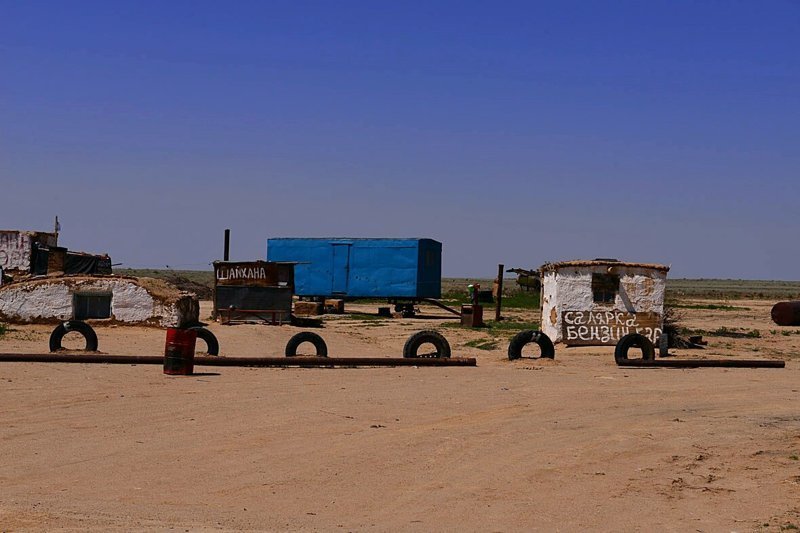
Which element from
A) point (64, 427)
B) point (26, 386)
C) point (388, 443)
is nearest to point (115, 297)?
point (26, 386)

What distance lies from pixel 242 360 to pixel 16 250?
15.4 meters

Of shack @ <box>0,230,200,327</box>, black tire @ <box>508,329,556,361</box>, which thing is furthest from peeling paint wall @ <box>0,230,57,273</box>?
black tire @ <box>508,329,556,361</box>

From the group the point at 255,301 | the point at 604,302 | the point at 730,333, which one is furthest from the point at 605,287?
the point at 255,301

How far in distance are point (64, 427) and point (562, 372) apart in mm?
9730

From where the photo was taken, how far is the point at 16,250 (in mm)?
30297

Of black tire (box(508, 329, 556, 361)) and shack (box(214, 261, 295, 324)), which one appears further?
shack (box(214, 261, 295, 324))

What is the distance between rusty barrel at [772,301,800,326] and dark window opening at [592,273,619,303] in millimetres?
14146

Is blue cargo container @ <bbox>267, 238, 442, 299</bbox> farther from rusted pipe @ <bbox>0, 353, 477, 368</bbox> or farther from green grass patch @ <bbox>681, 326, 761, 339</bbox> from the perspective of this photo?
rusted pipe @ <bbox>0, 353, 477, 368</bbox>

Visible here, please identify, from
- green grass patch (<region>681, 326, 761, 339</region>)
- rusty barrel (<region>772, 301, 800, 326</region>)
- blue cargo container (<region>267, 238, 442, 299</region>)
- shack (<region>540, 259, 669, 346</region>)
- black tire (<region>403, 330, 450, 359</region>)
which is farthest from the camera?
blue cargo container (<region>267, 238, 442, 299</region>)

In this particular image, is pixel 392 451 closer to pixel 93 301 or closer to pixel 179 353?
pixel 179 353

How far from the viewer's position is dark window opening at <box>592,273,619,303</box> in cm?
2377

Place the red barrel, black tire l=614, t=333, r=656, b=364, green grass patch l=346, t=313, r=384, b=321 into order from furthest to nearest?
green grass patch l=346, t=313, r=384, b=321 < black tire l=614, t=333, r=656, b=364 < the red barrel

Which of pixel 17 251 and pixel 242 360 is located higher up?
pixel 17 251

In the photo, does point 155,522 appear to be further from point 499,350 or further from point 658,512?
point 499,350
